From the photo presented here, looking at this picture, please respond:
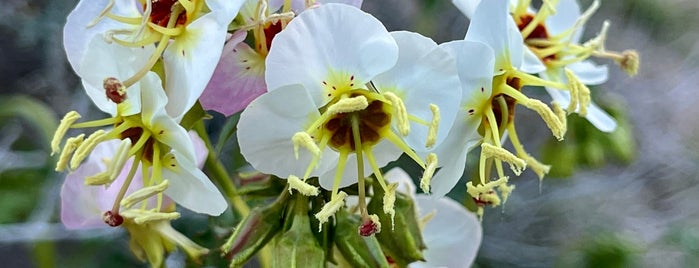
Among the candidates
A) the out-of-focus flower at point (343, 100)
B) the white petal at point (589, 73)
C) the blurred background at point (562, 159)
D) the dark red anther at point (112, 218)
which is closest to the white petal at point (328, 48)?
the out-of-focus flower at point (343, 100)

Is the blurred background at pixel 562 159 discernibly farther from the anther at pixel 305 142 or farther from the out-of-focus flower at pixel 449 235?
the anther at pixel 305 142

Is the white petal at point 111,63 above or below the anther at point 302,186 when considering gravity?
above

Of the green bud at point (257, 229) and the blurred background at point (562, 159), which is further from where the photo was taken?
the blurred background at point (562, 159)

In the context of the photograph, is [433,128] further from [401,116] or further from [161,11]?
[161,11]

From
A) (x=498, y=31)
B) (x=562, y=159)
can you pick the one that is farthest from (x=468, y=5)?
(x=562, y=159)

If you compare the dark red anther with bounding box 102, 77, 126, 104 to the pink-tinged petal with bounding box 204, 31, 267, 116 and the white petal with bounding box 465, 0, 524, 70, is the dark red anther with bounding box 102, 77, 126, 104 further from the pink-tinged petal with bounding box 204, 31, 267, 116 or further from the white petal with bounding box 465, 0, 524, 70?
the white petal with bounding box 465, 0, 524, 70

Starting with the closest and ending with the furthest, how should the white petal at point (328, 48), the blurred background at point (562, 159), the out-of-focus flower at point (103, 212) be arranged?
the white petal at point (328, 48) → the out-of-focus flower at point (103, 212) → the blurred background at point (562, 159)

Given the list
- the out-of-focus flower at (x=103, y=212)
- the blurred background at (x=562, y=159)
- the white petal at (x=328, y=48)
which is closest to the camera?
the white petal at (x=328, y=48)
